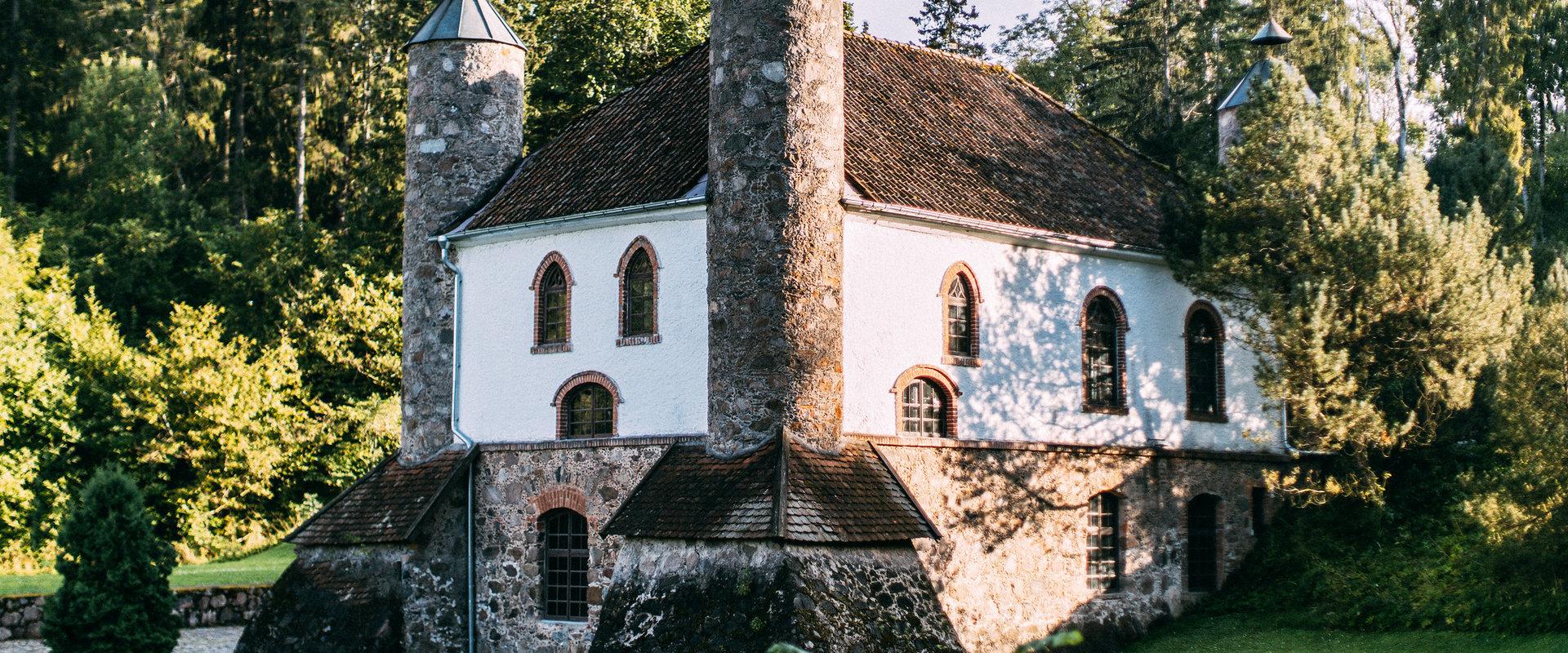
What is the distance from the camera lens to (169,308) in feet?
141

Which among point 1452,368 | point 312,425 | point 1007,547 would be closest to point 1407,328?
point 1452,368

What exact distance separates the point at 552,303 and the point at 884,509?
6.29 meters

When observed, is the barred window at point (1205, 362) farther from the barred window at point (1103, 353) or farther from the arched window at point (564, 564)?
the arched window at point (564, 564)

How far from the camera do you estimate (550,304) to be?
22906mm

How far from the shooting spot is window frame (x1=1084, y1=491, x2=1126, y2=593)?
23484mm

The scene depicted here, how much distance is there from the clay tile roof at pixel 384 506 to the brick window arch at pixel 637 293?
11.0 feet

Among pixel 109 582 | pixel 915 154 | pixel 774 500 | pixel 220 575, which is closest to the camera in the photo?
pixel 774 500

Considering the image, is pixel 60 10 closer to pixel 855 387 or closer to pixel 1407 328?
pixel 855 387

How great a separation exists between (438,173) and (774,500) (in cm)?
888

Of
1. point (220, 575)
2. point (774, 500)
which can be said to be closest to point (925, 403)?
point (774, 500)

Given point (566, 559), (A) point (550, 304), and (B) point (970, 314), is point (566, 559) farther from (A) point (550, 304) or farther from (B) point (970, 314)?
(B) point (970, 314)

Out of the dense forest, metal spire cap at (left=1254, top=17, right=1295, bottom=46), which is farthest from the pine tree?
metal spire cap at (left=1254, top=17, right=1295, bottom=46)

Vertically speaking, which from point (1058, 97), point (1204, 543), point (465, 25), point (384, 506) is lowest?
point (1204, 543)

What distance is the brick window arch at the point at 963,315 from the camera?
22.1 metres
